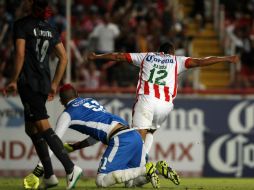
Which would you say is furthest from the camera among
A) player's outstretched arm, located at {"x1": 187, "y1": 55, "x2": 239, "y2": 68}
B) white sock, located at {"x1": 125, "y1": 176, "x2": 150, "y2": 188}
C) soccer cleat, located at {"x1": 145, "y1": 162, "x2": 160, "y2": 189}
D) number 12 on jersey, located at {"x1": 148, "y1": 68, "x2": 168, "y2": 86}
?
number 12 on jersey, located at {"x1": 148, "y1": 68, "x2": 168, "y2": 86}

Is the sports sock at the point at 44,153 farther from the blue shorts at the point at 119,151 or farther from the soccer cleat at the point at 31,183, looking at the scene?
the blue shorts at the point at 119,151

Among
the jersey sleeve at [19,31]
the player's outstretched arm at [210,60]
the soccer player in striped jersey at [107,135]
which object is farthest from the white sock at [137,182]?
the jersey sleeve at [19,31]

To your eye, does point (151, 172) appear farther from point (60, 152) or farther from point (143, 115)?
point (143, 115)

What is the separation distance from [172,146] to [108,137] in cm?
556

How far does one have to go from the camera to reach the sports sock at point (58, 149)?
39.9 feet

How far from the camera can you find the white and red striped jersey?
14.3 meters

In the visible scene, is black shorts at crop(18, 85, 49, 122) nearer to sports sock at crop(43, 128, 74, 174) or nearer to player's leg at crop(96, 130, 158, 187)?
sports sock at crop(43, 128, 74, 174)

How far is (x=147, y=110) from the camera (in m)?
14.4

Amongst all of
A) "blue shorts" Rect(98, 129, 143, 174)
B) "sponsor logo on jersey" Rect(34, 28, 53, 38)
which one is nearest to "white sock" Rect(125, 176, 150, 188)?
"blue shorts" Rect(98, 129, 143, 174)

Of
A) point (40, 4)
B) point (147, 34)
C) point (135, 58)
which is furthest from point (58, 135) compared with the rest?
point (147, 34)

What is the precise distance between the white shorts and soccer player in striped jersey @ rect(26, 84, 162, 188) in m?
1.33

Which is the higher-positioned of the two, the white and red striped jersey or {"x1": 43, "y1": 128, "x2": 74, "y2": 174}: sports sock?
the white and red striped jersey

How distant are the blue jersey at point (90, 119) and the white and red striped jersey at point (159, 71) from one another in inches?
64.3

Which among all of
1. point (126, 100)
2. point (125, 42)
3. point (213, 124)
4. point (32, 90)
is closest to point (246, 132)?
point (213, 124)
